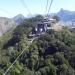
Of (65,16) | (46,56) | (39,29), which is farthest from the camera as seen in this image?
(65,16)

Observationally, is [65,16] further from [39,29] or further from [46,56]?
[46,56]

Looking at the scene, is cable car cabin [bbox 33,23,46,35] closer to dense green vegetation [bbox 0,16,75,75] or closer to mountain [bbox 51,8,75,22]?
dense green vegetation [bbox 0,16,75,75]

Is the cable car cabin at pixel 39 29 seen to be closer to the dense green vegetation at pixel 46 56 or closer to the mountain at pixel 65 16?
the dense green vegetation at pixel 46 56

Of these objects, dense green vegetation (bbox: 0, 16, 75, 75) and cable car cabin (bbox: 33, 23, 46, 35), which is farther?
cable car cabin (bbox: 33, 23, 46, 35)

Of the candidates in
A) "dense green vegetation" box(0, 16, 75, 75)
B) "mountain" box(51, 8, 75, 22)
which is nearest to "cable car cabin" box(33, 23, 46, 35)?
"dense green vegetation" box(0, 16, 75, 75)

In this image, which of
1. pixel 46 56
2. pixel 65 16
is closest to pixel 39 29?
pixel 46 56

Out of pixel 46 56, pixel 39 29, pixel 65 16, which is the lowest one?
pixel 65 16

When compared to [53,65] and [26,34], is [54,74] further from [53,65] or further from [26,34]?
[26,34]

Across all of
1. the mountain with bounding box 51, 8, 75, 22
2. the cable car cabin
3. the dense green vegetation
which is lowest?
the mountain with bounding box 51, 8, 75, 22

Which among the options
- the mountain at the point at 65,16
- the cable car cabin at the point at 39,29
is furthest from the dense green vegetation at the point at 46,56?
the mountain at the point at 65,16

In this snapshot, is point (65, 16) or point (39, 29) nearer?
point (39, 29)
